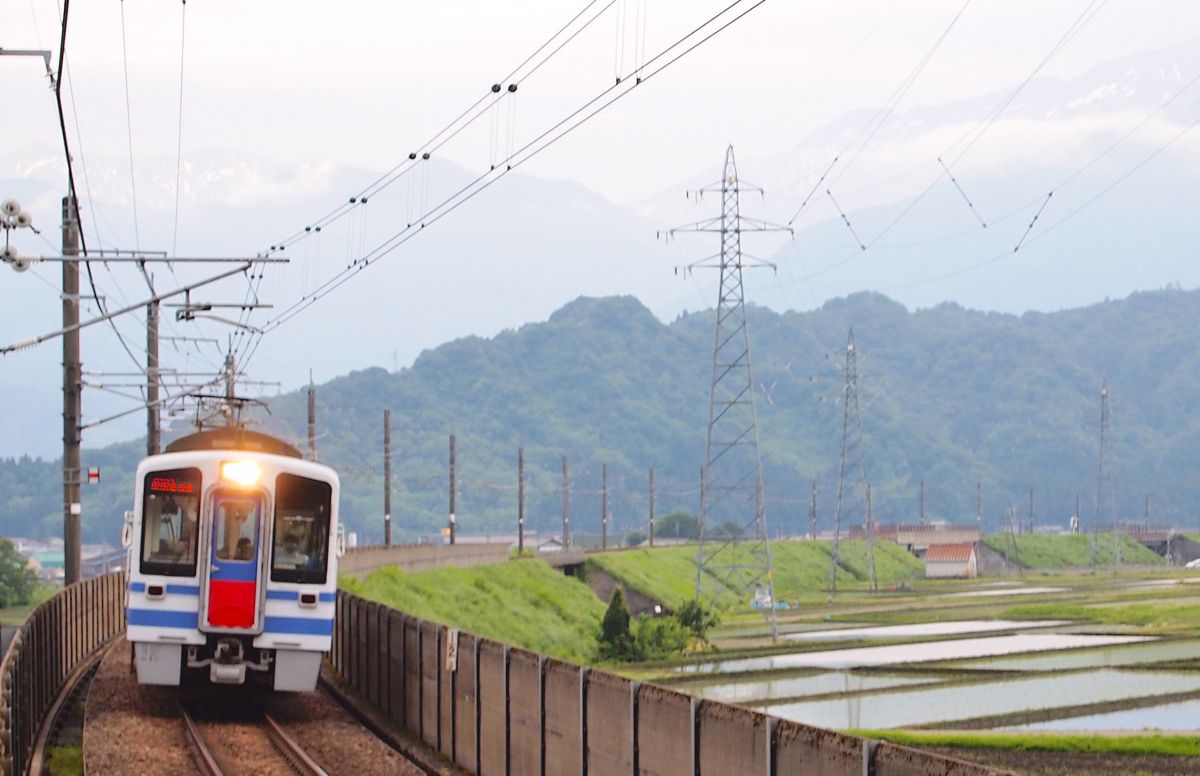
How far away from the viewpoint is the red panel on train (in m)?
19.9

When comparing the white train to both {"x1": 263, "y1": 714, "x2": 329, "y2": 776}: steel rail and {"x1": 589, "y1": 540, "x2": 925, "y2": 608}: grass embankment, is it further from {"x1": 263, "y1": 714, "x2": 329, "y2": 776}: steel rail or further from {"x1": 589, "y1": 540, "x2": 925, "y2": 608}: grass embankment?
{"x1": 589, "y1": 540, "x2": 925, "y2": 608}: grass embankment

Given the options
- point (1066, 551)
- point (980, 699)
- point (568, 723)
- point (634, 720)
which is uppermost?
point (634, 720)

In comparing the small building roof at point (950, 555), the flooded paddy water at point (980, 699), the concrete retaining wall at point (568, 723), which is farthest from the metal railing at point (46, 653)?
the small building roof at point (950, 555)

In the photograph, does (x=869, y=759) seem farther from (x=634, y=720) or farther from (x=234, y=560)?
(x=234, y=560)

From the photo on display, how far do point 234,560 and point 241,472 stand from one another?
1.02 meters

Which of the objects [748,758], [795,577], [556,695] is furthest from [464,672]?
[795,577]

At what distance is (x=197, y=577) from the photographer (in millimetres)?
19984

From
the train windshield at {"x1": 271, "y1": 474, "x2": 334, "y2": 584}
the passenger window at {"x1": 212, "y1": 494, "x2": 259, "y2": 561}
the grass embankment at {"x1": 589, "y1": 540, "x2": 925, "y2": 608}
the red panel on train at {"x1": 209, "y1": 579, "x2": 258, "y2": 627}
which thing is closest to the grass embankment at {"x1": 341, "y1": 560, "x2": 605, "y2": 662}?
the grass embankment at {"x1": 589, "y1": 540, "x2": 925, "y2": 608}

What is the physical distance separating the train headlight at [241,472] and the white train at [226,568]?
0.01 metres

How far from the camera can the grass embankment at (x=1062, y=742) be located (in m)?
23.2

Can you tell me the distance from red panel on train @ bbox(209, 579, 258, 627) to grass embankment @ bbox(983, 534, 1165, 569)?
99957 mm

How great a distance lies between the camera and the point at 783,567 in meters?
88.9

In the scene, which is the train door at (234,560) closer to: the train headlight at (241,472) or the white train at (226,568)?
the white train at (226,568)

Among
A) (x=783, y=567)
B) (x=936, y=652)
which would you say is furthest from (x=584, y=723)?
→ (x=783, y=567)
